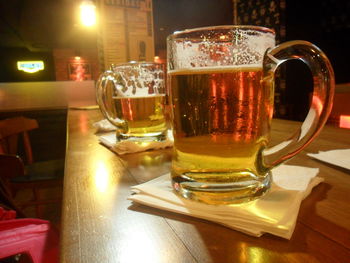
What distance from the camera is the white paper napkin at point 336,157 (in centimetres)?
55

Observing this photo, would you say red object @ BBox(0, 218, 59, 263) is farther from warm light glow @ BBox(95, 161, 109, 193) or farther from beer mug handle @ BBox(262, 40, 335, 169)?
beer mug handle @ BBox(262, 40, 335, 169)

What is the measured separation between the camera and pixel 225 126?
1.30ft

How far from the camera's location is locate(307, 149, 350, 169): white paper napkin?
0.55m

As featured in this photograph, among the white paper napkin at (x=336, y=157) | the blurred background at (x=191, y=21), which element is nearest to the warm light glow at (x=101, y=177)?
the white paper napkin at (x=336, y=157)

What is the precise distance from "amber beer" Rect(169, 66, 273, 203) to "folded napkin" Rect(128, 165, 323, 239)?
3cm

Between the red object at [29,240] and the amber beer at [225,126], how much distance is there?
0.57 meters

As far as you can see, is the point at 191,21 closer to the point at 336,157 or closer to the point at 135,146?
the point at 135,146

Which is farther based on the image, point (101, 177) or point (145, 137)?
point (145, 137)

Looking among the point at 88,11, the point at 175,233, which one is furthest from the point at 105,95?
the point at 88,11

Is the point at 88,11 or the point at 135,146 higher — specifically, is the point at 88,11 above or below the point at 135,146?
above

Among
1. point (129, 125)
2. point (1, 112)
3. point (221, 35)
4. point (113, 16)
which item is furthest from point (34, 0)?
point (221, 35)

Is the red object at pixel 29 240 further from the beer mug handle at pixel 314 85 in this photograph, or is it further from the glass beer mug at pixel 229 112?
the beer mug handle at pixel 314 85

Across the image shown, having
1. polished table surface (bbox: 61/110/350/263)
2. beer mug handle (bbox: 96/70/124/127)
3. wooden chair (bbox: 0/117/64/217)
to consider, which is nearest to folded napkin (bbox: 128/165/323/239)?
polished table surface (bbox: 61/110/350/263)

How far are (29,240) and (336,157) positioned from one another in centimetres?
81
